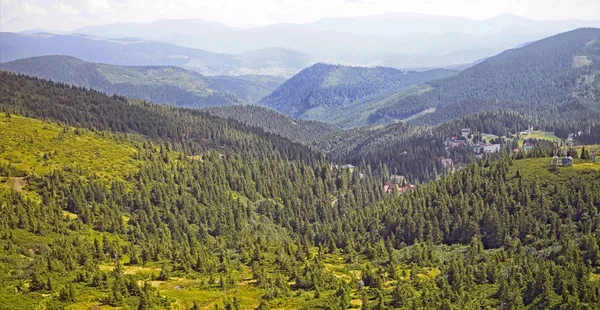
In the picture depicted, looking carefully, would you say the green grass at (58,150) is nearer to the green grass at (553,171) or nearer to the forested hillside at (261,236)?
the forested hillside at (261,236)

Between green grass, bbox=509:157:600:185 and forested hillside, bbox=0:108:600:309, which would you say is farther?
green grass, bbox=509:157:600:185

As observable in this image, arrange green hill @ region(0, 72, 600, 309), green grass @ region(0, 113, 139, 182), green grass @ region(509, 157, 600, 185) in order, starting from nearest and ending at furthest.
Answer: green hill @ region(0, 72, 600, 309), green grass @ region(509, 157, 600, 185), green grass @ region(0, 113, 139, 182)

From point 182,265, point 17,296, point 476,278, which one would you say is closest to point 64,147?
point 182,265

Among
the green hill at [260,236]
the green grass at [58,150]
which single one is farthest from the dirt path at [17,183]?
the green grass at [58,150]

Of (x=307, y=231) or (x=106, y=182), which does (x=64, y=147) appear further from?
A: (x=307, y=231)

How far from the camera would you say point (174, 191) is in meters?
162

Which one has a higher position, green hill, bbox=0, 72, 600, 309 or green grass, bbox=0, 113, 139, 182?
green grass, bbox=0, 113, 139, 182

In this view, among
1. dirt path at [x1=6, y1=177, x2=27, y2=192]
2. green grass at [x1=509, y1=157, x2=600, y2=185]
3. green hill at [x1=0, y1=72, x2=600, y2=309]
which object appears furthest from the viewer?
dirt path at [x1=6, y1=177, x2=27, y2=192]

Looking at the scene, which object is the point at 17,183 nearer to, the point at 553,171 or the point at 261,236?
the point at 261,236

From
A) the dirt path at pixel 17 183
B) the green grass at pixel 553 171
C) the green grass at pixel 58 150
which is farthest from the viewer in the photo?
the green grass at pixel 58 150

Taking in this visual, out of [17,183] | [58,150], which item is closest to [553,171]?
[17,183]

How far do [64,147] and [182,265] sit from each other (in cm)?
10355

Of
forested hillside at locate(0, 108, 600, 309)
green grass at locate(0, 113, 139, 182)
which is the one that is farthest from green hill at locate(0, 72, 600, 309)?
green grass at locate(0, 113, 139, 182)

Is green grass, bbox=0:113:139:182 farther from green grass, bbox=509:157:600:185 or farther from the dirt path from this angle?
green grass, bbox=509:157:600:185
